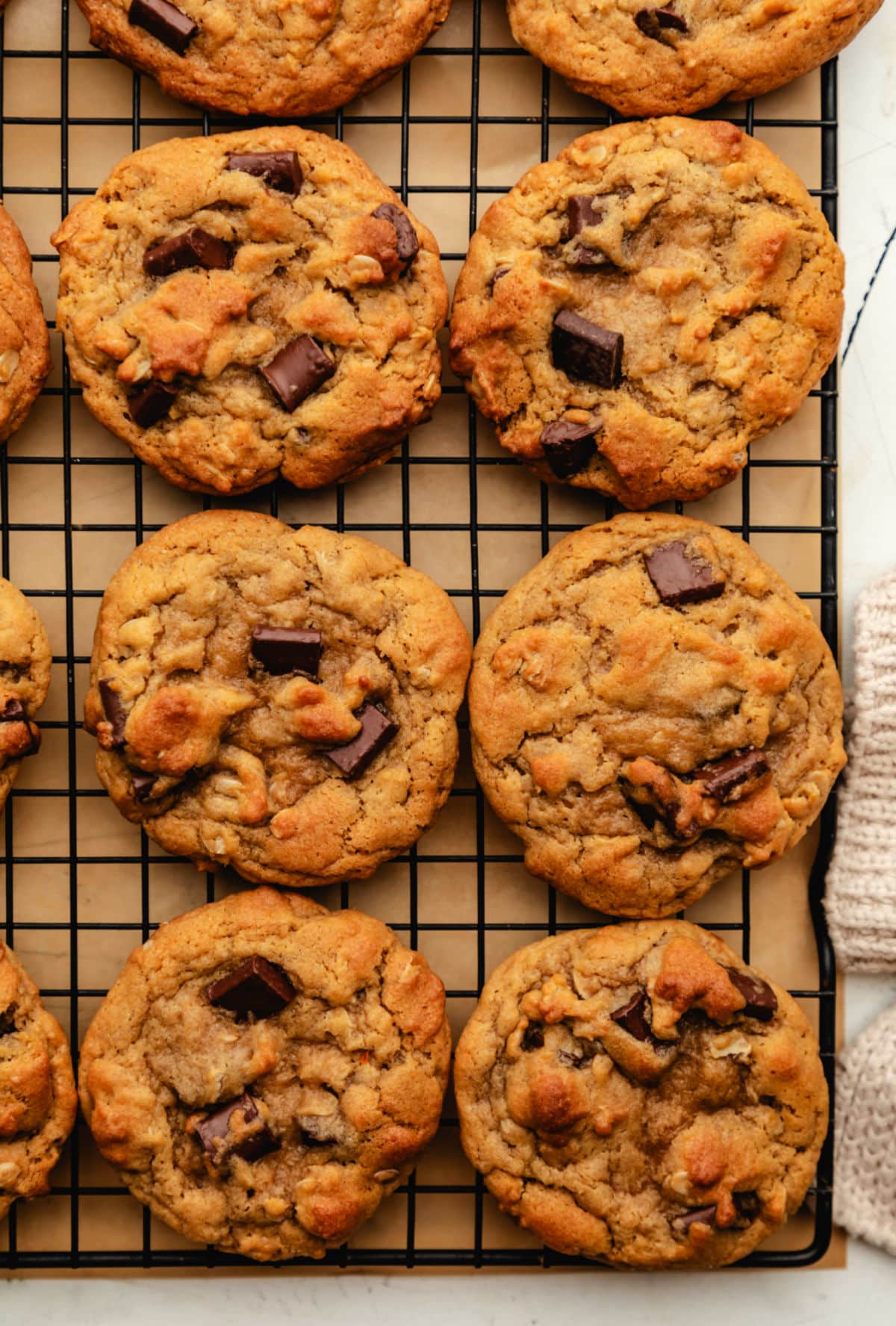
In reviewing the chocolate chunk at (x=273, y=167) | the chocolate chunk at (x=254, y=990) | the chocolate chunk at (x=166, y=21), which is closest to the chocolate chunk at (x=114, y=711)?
the chocolate chunk at (x=254, y=990)

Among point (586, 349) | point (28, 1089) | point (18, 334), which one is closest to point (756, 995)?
point (586, 349)

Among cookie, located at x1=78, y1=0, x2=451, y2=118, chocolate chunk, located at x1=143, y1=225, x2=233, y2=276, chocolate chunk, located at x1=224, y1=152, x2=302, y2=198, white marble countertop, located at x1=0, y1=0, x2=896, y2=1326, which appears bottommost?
white marble countertop, located at x1=0, y1=0, x2=896, y2=1326

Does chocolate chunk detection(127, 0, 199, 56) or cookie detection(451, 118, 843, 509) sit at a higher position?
chocolate chunk detection(127, 0, 199, 56)

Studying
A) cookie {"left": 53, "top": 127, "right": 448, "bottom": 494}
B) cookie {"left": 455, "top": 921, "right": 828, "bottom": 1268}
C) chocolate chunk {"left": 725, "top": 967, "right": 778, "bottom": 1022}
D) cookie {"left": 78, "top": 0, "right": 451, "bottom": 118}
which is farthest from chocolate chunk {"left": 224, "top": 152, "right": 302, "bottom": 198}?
chocolate chunk {"left": 725, "top": 967, "right": 778, "bottom": 1022}

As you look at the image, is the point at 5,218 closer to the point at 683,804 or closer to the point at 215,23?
the point at 215,23

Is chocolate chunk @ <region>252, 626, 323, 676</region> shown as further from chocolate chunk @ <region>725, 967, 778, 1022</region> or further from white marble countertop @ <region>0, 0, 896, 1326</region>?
white marble countertop @ <region>0, 0, 896, 1326</region>

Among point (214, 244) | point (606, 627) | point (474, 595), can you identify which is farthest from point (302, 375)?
point (606, 627)

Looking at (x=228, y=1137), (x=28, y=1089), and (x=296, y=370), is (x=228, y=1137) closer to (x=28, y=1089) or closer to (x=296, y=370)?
(x=28, y=1089)
